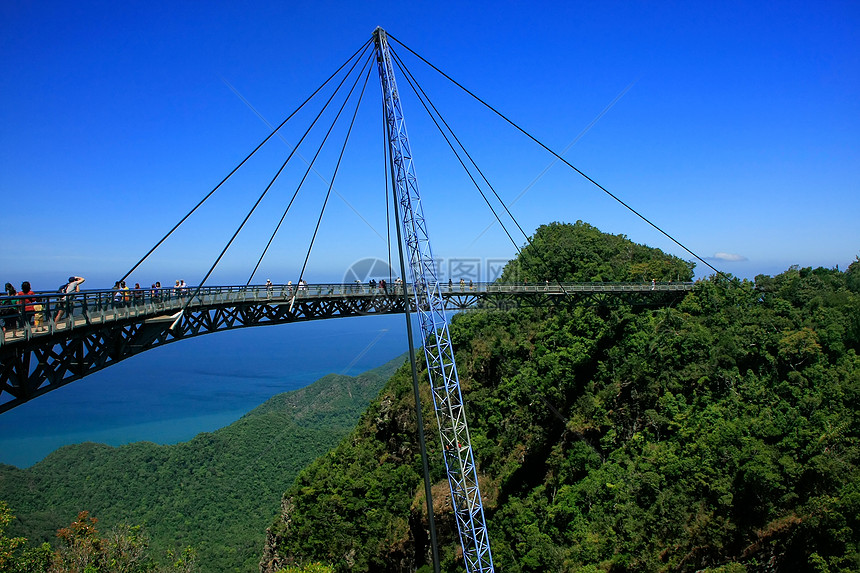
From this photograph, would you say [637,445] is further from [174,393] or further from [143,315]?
[174,393]

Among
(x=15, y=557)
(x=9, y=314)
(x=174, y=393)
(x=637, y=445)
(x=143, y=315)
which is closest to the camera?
(x=9, y=314)

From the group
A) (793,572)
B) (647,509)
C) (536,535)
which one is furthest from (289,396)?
(793,572)

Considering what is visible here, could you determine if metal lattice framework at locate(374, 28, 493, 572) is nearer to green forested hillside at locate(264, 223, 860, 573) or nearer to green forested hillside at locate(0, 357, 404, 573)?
green forested hillside at locate(264, 223, 860, 573)

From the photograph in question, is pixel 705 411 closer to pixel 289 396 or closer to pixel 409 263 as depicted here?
pixel 409 263

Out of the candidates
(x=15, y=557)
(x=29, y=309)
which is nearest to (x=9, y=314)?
(x=29, y=309)

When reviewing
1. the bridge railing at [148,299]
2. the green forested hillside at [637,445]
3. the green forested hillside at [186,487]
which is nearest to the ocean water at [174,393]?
the green forested hillside at [186,487]

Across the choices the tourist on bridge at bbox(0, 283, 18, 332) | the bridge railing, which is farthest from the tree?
the tourist on bridge at bbox(0, 283, 18, 332)
